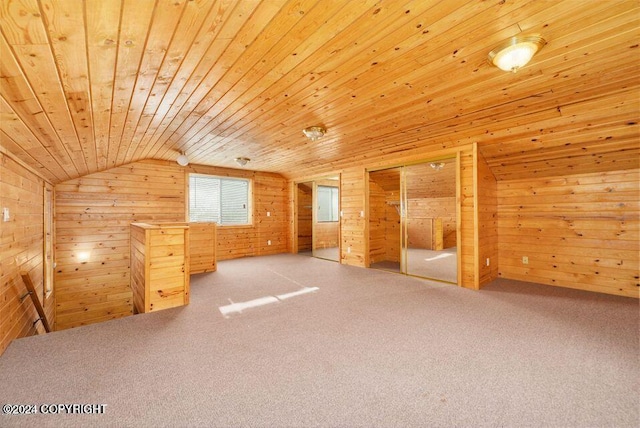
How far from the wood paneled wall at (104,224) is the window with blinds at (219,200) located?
1.02ft

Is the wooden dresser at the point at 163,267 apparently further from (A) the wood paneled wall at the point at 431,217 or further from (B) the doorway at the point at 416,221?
(A) the wood paneled wall at the point at 431,217

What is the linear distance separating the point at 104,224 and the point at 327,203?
5450mm

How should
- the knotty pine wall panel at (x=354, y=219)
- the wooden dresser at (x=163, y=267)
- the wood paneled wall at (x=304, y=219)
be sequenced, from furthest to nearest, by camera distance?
the wood paneled wall at (x=304, y=219)
the knotty pine wall panel at (x=354, y=219)
the wooden dresser at (x=163, y=267)

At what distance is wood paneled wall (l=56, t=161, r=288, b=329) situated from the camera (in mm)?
4801

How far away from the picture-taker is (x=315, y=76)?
2.14m

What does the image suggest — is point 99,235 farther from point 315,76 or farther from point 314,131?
point 315,76

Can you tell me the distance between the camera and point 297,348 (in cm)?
230

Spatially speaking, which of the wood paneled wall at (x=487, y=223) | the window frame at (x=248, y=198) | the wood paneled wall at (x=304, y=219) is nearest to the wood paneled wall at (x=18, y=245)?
the window frame at (x=248, y=198)

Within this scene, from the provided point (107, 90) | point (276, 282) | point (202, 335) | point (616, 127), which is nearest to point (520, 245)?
point (616, 127)

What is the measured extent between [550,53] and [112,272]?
6.73 m

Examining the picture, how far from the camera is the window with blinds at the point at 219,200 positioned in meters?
6.28

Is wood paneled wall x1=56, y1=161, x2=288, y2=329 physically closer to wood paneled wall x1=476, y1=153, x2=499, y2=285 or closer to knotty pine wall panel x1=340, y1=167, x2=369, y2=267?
knotty pine wall panel x1=340, y1=167, x2=369, y2=267

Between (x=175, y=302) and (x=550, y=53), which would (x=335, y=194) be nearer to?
(x=175, y=302)

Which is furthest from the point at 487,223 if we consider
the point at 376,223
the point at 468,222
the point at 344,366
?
the point at 344,366
